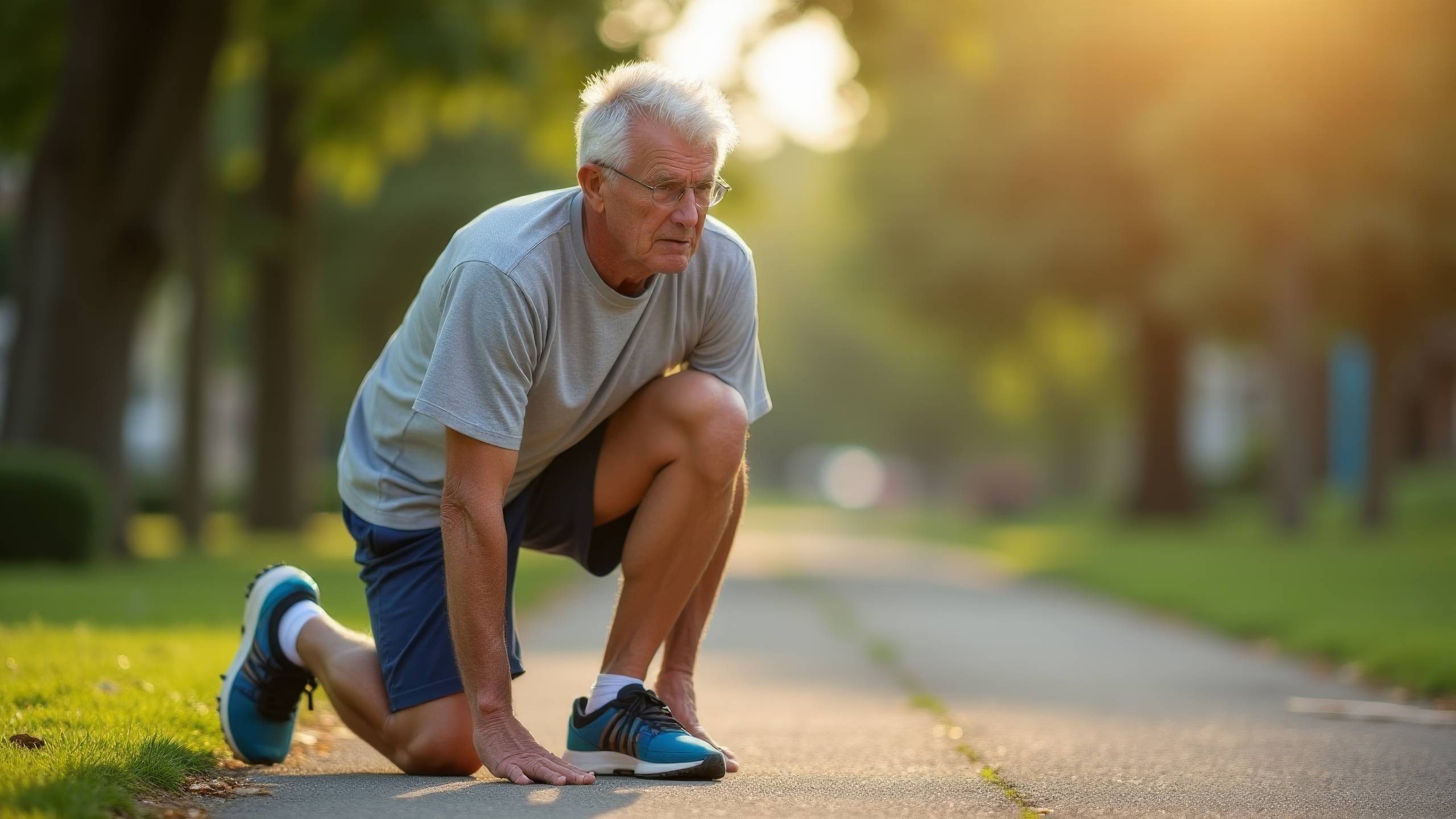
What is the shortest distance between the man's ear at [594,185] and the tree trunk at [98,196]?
1036 cm

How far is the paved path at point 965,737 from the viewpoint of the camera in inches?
155

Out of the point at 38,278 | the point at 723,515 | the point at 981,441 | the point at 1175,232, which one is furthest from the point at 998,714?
the point at 981,441

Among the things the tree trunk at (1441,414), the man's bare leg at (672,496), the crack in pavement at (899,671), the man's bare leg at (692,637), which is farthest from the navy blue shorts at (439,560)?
the tree trunk at (1441,414)

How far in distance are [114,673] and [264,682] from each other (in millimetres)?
1431

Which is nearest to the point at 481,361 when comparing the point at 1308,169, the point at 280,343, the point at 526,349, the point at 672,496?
the point at 526,349

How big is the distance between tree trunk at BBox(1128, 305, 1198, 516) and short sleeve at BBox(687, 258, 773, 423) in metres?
24.2

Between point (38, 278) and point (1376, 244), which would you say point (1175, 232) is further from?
point (38, 278)

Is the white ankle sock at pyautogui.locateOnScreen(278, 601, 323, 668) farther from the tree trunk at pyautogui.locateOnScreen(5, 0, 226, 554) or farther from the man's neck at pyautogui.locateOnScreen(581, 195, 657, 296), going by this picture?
the tree trunk at pyautogui.locateOnScreen(5, 0, 226, 554)

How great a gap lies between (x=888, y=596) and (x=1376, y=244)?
8.84 m

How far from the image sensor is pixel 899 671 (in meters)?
7.84

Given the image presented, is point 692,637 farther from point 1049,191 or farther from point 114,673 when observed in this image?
point 1049,191

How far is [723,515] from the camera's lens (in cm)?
464

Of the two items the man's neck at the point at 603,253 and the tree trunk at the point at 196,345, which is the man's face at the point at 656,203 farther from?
the tree trunk at the point at 196,345

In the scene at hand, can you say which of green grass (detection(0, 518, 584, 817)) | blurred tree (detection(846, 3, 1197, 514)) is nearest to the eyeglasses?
green grass (detection(0, 518, 584, 817))
